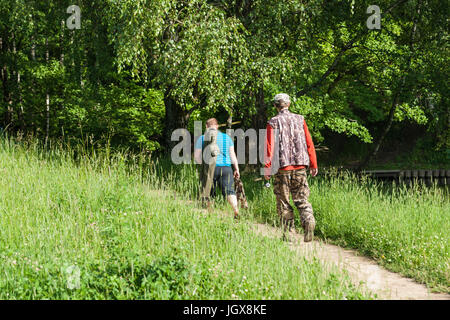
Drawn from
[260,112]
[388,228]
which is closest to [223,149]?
[388,228]

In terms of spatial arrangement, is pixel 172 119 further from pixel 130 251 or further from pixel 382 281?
pixel 382 281

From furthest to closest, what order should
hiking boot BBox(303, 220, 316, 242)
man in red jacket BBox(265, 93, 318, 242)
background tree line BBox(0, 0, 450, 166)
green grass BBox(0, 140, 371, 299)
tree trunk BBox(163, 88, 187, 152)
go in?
tree trunk BBox(163, 88, 187, 152), background tree line BBox(0, 0, 450, 166), man in red jacket BBox(265, 93, 318, 242), hiking boot BBox(303, 220, 316, 242), green grass BBox(0, 140, 371, 299)

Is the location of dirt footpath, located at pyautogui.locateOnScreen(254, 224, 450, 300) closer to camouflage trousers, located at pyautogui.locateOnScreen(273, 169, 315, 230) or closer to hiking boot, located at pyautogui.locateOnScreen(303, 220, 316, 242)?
hiking boot, located at pyautogui.locateOnScreen(303, 220, 316, 242)

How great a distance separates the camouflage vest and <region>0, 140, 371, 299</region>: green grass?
1.08 m

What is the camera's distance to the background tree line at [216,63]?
877 cm

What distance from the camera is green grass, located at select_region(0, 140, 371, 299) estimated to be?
4.35m

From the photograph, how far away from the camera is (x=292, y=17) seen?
34.2 ft

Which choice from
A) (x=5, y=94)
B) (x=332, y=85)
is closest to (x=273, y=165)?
(x=332, y=85)

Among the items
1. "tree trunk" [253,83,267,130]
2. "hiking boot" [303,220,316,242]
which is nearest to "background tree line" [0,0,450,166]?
"tree trunk" [253,83,267,130]

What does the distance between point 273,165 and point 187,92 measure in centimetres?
276

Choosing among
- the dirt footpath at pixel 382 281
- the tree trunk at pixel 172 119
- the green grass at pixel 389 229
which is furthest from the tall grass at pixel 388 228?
the tree trunk at pixel 172 119

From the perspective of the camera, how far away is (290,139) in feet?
22.3

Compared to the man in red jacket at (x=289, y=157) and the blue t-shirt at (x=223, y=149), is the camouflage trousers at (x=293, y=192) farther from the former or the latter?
the blue t-shirt at (x=223, y=149)

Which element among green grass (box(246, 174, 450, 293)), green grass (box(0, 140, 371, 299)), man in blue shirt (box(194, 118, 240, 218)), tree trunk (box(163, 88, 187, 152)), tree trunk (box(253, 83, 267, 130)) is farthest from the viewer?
tree trunk (box(163, 88, 187, 152))
